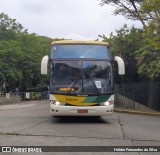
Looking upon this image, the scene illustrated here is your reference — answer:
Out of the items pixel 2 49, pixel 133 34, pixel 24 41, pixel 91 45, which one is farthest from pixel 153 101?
pixel 24 41

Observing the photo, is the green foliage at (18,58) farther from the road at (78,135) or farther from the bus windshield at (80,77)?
the road at (78,135)

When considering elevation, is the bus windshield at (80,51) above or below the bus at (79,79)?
above

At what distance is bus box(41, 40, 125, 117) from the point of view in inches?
619

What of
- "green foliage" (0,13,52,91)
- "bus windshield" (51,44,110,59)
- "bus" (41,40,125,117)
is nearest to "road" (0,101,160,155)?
"bus" (41,40,125,117)

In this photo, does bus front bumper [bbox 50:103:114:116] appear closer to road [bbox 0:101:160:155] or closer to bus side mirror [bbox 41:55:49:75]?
road [bbox 0:101:160:155]

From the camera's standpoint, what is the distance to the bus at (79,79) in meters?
15.7

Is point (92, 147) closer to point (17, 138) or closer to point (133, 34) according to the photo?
point (17, 138)

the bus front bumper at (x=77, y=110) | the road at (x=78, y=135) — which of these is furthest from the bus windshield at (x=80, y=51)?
the road at (x=78, y=135)

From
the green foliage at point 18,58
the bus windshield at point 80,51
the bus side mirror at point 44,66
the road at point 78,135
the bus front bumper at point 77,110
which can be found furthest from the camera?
the green foliage at point 18,58

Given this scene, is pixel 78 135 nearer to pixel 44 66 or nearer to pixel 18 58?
pixel 44 66

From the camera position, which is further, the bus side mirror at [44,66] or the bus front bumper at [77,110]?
the bus side mirror at [44,66]

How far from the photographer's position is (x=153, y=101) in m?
27.8

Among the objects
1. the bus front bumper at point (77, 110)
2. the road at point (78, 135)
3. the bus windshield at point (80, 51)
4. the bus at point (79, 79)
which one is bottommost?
the road at point (78, 135)

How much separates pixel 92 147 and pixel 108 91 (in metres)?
6.01
